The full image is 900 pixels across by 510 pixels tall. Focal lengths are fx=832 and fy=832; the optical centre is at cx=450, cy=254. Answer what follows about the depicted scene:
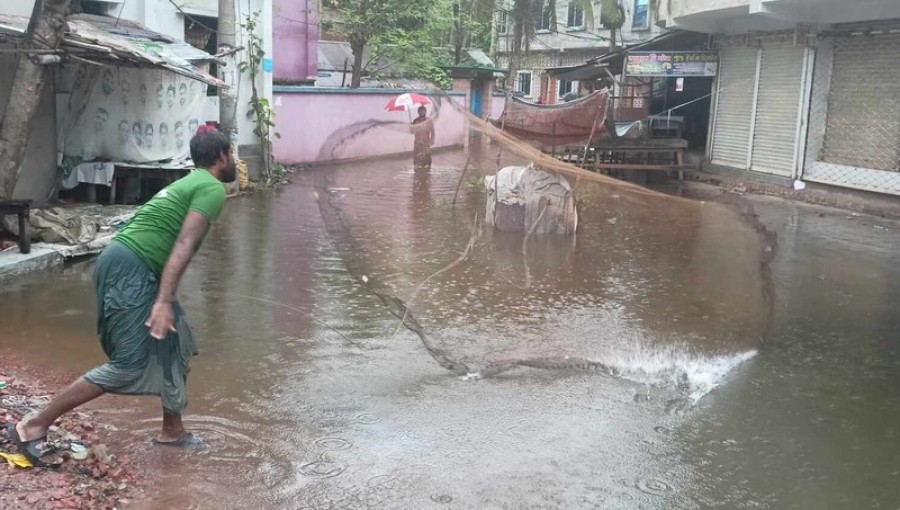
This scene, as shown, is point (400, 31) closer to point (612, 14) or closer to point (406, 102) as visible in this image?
point (612, 14)

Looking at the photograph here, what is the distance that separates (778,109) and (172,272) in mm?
16380

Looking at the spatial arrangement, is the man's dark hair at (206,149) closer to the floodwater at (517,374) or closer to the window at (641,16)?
the floodwater at (517,374)

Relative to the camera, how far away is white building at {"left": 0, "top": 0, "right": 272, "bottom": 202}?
11205 millimetres

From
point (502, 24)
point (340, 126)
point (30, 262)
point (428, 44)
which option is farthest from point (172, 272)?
point (502, 24)

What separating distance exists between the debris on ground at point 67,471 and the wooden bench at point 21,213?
3852 millimetres

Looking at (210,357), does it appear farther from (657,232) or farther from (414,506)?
(657,232)

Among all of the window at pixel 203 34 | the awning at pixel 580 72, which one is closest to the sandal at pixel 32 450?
the window at pixel 203 34

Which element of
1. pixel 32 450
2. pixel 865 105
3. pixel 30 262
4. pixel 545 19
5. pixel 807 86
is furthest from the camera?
pixel 545 19

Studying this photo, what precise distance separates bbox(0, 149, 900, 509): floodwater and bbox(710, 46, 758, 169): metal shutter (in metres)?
8.35

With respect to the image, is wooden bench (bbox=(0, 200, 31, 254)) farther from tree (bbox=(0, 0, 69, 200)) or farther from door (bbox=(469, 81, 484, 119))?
door (bbox=(469, 81, 484, 119))

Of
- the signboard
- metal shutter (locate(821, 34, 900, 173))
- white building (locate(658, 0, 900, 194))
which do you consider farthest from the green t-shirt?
the signboard

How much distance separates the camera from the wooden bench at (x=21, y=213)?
26.2 feet

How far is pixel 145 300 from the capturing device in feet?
12.9

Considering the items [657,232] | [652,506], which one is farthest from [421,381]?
[657,232]
